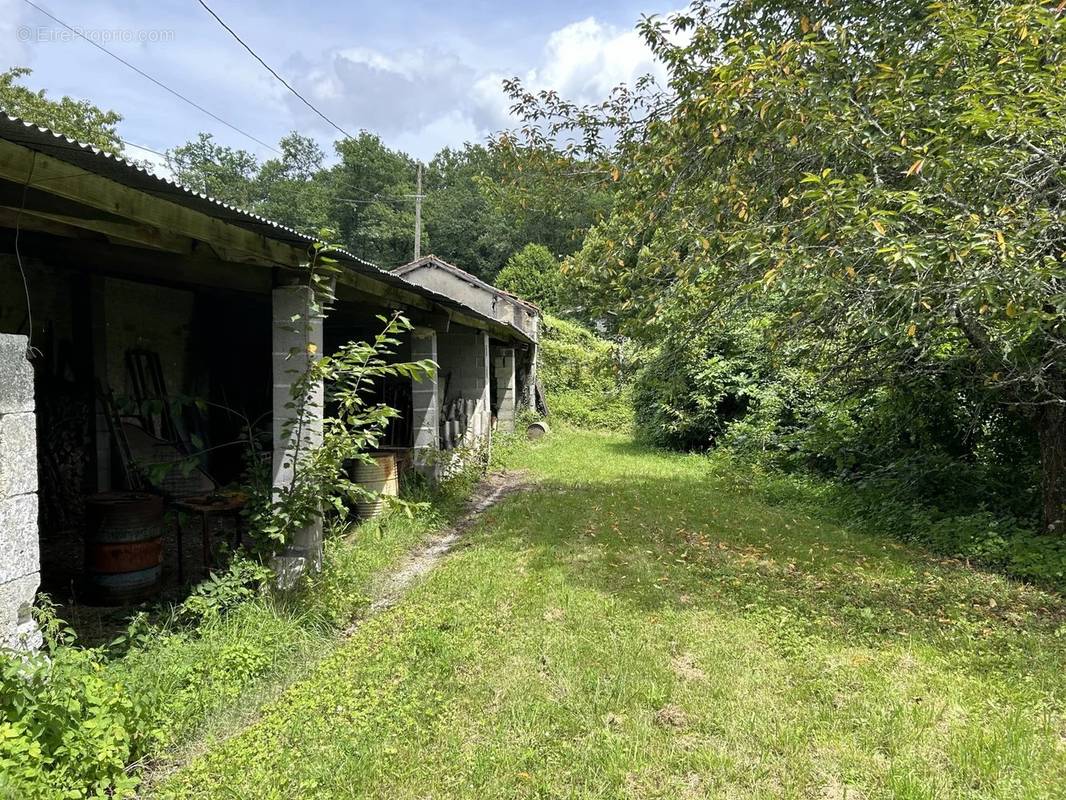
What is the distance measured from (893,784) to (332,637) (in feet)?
10.8

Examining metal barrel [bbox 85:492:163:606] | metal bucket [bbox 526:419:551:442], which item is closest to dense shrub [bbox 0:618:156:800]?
metal barrel [bbox 85:492:163:606]

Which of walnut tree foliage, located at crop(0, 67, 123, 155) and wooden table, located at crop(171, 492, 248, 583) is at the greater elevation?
walnut tree foliage, located at crop(0, 67, 123, 155)

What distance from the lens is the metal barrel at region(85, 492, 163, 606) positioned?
14.5 feet

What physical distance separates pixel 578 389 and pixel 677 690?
705 inches

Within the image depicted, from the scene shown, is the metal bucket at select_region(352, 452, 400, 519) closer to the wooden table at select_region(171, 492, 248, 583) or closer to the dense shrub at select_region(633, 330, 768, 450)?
the wooden table at select_region(171, 492, 248, 583)

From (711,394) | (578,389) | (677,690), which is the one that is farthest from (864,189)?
(578,389)

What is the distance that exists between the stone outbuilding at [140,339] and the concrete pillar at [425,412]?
0.03m

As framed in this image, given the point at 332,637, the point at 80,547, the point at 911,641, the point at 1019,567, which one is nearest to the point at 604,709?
the point at 332,637

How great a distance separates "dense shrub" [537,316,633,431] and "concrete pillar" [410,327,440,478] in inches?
389

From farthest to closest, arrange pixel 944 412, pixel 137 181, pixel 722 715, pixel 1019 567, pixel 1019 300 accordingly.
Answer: pixel 944 412 < pixel 1019 567 < pixel 1019 300 < pixel 722 715 < pixel 137 181

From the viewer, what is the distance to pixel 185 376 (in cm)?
829

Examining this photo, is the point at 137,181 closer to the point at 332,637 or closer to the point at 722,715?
the point at 332,637

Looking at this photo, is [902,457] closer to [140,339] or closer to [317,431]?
[317,431]

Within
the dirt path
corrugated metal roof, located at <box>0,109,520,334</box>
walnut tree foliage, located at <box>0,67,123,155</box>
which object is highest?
walnut tree foliage, located at <box>0,67,123,155</box>
